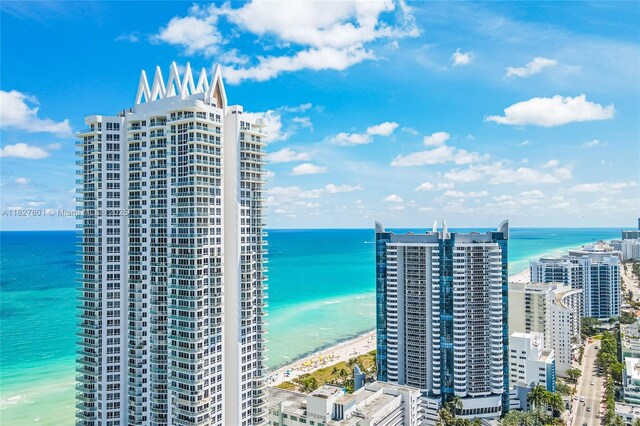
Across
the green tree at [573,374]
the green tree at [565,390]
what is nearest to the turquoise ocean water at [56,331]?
the green tree at [565,390]

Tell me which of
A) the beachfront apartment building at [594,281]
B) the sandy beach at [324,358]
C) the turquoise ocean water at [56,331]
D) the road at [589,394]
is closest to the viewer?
the road at [589,394]

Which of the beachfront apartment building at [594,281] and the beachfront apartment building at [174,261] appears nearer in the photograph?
the beachfront apartment building at [174,261]

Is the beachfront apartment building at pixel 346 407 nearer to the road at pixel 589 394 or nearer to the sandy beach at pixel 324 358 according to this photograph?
the road at pixel 589 394

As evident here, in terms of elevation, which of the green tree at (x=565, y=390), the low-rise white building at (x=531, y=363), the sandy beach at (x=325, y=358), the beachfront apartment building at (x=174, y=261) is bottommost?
the sandy beach at (x=325, y=358)

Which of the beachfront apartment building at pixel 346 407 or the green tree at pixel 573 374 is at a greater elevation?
the beachfront apartment building at pixel 346 407

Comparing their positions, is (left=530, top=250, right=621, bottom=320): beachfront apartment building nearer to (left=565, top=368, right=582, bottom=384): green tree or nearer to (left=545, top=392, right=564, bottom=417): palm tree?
(left=565, top=368, right=582, bottom=384): green tree

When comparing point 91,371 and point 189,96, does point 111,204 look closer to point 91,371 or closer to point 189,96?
point 189,96

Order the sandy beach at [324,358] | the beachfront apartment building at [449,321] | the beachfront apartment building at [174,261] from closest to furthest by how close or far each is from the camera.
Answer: the beachfront apartment building at [174,261] → the beachfront apartment building at [449,321] → the sandy beach at [324,358]
